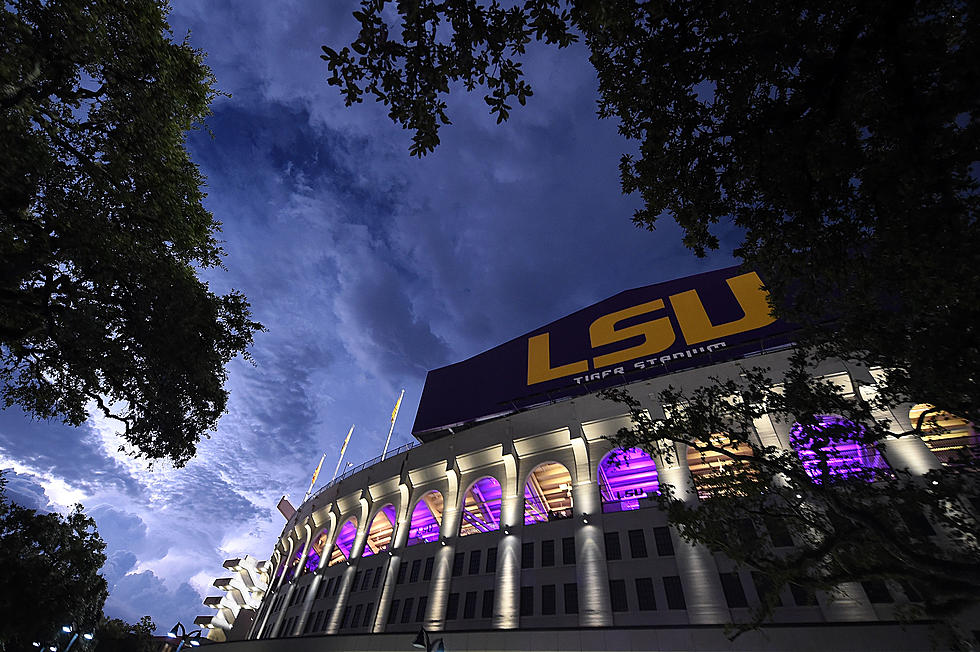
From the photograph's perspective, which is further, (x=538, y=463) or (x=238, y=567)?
(x=238, y=567)

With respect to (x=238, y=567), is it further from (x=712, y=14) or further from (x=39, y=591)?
(x=712, y=14)

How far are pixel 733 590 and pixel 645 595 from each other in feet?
14.2

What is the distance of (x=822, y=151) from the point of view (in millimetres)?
8266

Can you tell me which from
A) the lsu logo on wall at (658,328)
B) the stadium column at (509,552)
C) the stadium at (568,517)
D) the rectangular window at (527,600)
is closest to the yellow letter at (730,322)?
the lsu logo on wall at (658,328)

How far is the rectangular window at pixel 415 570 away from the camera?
2939 cm

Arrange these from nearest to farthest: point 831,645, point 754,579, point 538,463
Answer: point 831,645 < point 754,579 < point 538,463

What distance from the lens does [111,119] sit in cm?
1220

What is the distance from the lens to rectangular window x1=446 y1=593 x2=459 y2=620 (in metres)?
25.9

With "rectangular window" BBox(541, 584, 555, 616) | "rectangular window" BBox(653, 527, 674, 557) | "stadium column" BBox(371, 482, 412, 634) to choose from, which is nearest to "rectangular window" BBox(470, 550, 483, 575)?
"rectangular window" BBox(541, 584, 555, 616)

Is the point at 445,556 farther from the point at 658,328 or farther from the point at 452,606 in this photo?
the point at 658,328

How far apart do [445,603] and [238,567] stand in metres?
48.8

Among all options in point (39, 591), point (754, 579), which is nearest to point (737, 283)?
point (754, 579)

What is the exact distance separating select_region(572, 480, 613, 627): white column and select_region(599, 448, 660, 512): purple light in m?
1.32

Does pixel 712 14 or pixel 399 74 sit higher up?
pixel 712 14
